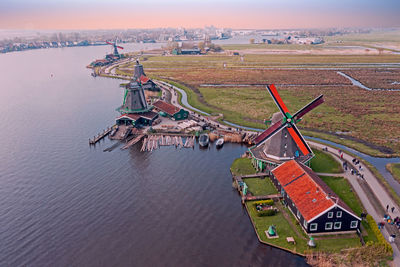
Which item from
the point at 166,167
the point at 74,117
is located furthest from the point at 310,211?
the point at 74,117

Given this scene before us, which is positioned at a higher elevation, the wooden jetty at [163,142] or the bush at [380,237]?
the wooden jetty at [163,142]

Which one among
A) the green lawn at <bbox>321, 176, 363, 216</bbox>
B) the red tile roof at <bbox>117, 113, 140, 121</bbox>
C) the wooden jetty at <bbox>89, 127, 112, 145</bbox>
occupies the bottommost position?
the green lawn at <bbox>321, 176, 363, 216</bbox>

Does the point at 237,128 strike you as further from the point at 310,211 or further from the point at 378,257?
the point at 378,257

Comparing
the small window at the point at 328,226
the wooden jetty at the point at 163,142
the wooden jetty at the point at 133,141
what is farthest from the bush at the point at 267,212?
the wooden jetty at the point at 133,141

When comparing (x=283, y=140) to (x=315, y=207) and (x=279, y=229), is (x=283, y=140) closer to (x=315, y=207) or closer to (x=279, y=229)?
(x=315, y=207)

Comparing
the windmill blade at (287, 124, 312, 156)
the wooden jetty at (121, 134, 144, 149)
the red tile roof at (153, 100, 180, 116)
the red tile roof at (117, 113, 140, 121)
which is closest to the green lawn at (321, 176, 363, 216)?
the windmill blade at (287, 124, 312, 156)

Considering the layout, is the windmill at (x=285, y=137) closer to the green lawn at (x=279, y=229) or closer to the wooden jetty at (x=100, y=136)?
the green lawn at (x=279, y=229)

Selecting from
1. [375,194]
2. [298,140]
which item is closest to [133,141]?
[298,140]

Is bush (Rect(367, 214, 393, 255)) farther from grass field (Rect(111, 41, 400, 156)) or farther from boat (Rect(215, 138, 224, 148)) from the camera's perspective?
boat (Rect(215, 138, 224, 148))
